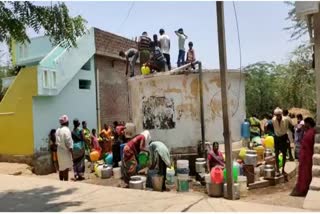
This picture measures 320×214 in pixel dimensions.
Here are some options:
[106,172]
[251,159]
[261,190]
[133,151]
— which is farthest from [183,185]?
[106,172]

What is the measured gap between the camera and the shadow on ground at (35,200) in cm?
586

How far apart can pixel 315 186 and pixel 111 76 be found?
1251cm

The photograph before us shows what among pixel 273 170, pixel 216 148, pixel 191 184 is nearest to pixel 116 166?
pixel 191 184

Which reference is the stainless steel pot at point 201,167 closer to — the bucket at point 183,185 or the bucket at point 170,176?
the bucket at point 170,176

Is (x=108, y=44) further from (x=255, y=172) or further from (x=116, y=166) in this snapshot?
(x=255, y=172)

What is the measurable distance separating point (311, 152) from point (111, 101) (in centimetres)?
1153

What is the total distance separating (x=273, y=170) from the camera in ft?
32.3

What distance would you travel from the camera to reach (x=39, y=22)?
20.4 ft

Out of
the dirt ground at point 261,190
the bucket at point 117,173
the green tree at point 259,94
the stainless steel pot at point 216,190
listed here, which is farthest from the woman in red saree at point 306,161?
the green tree at point 259,94

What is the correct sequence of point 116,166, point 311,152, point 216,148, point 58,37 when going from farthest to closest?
point 116,166 → point 216,148 → point 311,152 → point 58,37

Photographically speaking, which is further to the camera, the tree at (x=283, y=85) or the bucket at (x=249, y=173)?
the tree at (x=283, y=85)

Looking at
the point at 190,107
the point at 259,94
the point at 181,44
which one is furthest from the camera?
the point at 259,94

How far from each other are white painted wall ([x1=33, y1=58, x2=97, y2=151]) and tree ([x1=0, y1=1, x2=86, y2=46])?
24.4ft

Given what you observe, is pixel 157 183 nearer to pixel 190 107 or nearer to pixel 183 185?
pixel 183 185
